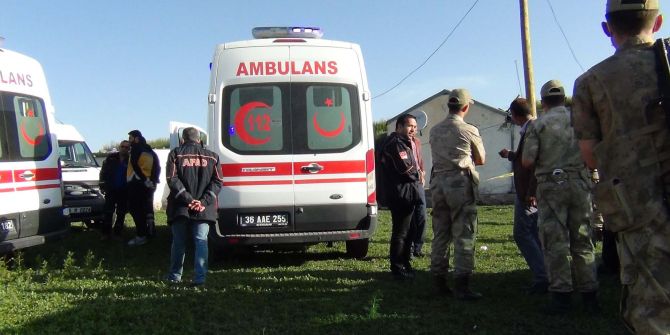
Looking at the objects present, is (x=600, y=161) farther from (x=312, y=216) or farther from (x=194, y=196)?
(x=312, y=216)

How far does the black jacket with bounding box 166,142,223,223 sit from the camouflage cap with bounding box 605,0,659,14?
15.5ft

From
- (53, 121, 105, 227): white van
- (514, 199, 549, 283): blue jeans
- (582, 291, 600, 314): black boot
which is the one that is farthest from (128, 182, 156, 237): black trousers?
(582, 291, 600, 314): black boot

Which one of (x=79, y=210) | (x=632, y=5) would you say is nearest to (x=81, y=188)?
(x=79, y=210)

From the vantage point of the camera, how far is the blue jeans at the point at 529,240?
19.3 feet

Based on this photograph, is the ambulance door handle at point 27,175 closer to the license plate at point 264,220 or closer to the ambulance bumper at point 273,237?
the ambulance bumper at point 273,237

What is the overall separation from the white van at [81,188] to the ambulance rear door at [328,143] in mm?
5131

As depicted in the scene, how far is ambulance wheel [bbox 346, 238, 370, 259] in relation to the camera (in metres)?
8.29

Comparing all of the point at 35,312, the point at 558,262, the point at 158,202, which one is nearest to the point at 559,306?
the point at 558,262

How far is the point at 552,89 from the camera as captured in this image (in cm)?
522

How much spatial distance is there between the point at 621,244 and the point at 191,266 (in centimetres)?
634

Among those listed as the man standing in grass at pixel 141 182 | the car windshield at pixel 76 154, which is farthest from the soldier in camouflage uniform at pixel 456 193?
the car windshield at pixel 76 154

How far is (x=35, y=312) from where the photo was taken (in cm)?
529

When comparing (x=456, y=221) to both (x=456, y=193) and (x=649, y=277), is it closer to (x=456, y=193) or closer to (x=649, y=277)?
(x=456, y=193)

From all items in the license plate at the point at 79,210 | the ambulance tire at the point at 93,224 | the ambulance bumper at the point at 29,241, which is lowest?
the ambulance tire at the point at 93,224
